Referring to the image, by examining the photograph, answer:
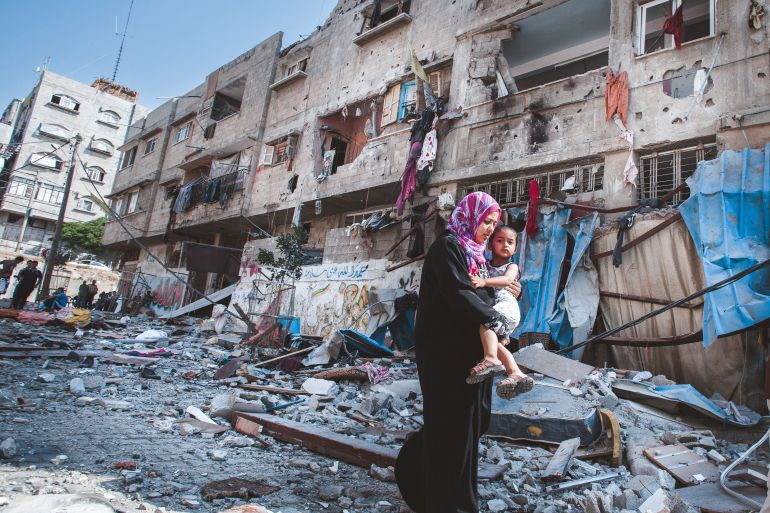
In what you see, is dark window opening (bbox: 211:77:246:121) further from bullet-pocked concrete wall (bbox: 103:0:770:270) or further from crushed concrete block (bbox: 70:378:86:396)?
crushed concrete block (bbox: 70:378:86:396)

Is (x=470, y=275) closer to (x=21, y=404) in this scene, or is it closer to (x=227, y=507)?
(x=227, y=507)

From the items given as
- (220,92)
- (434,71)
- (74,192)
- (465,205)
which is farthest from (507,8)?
(74,192)

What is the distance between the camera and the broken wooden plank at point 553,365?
506cm

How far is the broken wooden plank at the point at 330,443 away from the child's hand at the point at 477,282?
146 cm

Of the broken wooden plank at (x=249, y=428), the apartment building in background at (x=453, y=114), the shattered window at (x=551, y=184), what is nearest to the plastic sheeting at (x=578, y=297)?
the apartment building in background at (x=453, y=114)

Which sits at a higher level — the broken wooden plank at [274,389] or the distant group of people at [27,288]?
the distant group of people at [27,288]

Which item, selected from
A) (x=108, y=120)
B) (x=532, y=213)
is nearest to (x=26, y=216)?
(x=108, y=120)

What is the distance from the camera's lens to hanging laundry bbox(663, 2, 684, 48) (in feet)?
25.2

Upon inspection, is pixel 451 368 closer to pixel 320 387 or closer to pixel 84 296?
pixel 320 387

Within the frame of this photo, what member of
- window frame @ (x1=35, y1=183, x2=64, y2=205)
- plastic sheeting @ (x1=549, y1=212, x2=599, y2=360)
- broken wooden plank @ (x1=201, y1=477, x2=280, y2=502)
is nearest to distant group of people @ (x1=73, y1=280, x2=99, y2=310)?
plastic sheeting @ (x1=549, y1=212, x2=599, y2=360)

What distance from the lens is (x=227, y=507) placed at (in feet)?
7.48

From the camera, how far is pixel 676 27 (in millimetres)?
7719

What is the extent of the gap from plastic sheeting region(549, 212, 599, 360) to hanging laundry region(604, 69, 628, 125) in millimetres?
2165

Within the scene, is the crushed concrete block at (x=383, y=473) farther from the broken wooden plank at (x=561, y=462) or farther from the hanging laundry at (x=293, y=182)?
the hanging laundry at (x=293, y=182)
